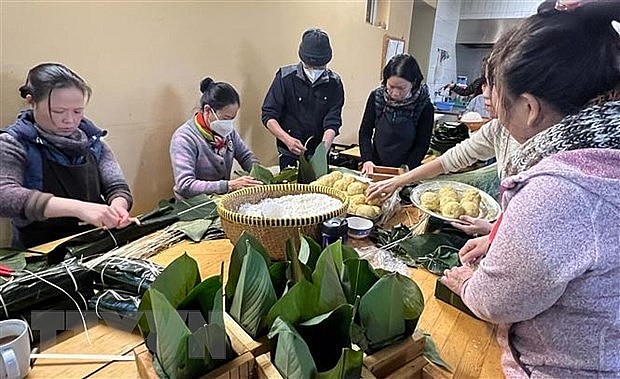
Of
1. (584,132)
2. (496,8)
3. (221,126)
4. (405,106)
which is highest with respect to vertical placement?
(496,8)

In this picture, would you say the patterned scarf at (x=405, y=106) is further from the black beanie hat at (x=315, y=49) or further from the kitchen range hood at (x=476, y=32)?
the kitchen range hood at (x=476, y=32)

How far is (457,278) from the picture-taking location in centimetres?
86

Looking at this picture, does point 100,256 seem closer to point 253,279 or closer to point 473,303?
point 253,279

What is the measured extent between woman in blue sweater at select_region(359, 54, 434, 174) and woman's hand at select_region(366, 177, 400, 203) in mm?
947

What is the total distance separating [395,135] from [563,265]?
5.96 ft

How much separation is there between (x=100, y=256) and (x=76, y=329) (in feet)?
0.73

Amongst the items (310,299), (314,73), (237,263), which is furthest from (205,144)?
(310,299)

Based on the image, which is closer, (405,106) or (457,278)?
(457,278)

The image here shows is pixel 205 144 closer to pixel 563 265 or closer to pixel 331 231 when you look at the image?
pixel 331 231

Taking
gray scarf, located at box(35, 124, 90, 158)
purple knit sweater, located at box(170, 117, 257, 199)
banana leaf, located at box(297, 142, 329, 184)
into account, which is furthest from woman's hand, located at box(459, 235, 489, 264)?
gray scarf, located at box(35, 124, 90, 158)

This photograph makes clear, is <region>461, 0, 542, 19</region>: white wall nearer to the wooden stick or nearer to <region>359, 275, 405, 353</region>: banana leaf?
<region>359, 275, 405, 353</region>: banana leaf

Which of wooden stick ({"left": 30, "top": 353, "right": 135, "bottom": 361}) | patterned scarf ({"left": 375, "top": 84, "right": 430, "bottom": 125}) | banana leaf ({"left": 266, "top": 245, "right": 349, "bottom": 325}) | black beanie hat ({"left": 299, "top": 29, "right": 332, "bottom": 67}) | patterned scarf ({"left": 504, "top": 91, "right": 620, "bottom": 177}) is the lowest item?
wooden stick ({"left": 30, "top": 353, "right": 135, "bottom": 361})

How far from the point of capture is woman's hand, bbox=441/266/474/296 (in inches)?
33.3

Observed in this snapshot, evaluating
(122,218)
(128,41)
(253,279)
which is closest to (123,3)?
(128,41)
